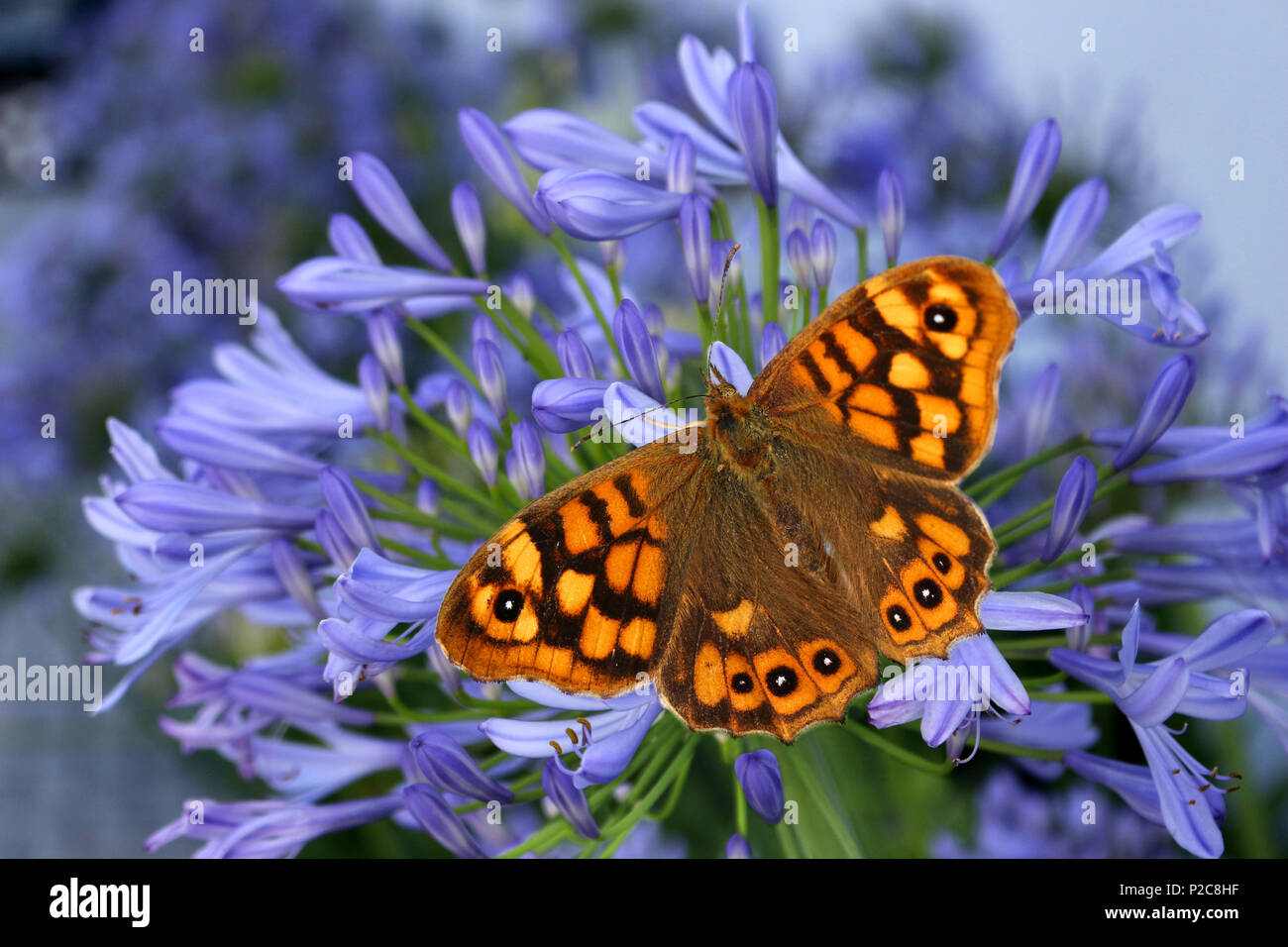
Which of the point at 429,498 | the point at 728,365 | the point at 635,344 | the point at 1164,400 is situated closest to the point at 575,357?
the point at 635,344

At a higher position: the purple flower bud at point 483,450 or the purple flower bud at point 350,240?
the purple flower bud at point 350,240

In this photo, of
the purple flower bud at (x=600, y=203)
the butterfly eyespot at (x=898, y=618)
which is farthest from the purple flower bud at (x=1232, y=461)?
the purple flower bud at (x=600, y=203)

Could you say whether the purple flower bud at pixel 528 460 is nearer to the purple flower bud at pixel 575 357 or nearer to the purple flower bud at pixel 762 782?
the purple flower bud at pixel 575 357

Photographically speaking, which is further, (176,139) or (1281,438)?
(176,139)

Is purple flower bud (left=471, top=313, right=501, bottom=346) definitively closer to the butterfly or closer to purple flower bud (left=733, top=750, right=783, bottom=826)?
the butterfly
